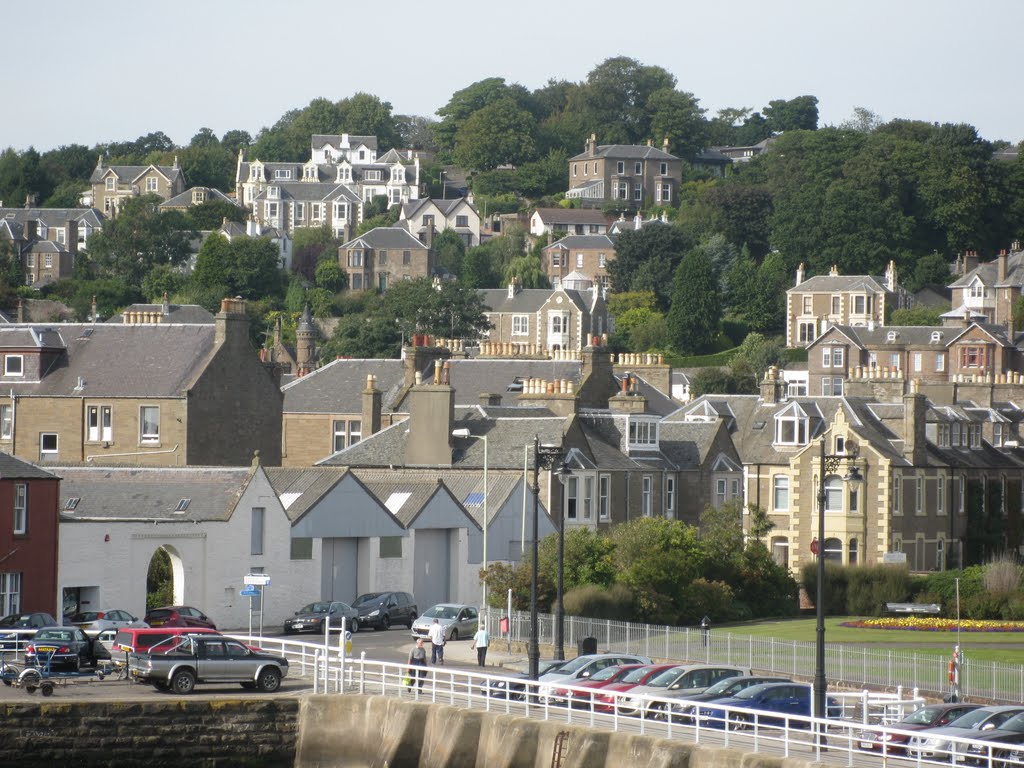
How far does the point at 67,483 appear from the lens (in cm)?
6600

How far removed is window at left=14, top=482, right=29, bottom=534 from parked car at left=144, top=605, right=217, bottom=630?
4230 millimetres

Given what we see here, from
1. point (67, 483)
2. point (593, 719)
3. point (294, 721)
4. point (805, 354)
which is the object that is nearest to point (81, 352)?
point (67, 483)

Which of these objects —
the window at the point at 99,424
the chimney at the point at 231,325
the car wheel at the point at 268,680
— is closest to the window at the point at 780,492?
the chimney at the point at 231,325

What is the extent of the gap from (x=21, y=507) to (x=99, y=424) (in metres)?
21.1

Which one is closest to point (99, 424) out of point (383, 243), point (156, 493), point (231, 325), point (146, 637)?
point (231, 325)

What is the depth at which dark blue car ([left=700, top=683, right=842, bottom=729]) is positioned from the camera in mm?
41219

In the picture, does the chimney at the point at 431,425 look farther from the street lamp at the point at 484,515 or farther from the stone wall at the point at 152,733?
the stone wall at the point at 152,733

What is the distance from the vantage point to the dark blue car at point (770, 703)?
41.2 metres

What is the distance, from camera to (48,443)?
7994 centimetres

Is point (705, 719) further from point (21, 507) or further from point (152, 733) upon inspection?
point (21, 507)

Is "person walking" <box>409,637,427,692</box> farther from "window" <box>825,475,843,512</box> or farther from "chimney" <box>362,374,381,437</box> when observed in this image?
"window" <box>825,475,843,512</box>

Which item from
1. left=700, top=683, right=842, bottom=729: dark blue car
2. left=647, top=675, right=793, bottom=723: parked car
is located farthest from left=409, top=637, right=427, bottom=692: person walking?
left=700, top=683, right=842, bottom=729: dark blue car

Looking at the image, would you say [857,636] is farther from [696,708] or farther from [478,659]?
[696,708]

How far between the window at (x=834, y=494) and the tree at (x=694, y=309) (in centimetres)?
7738
